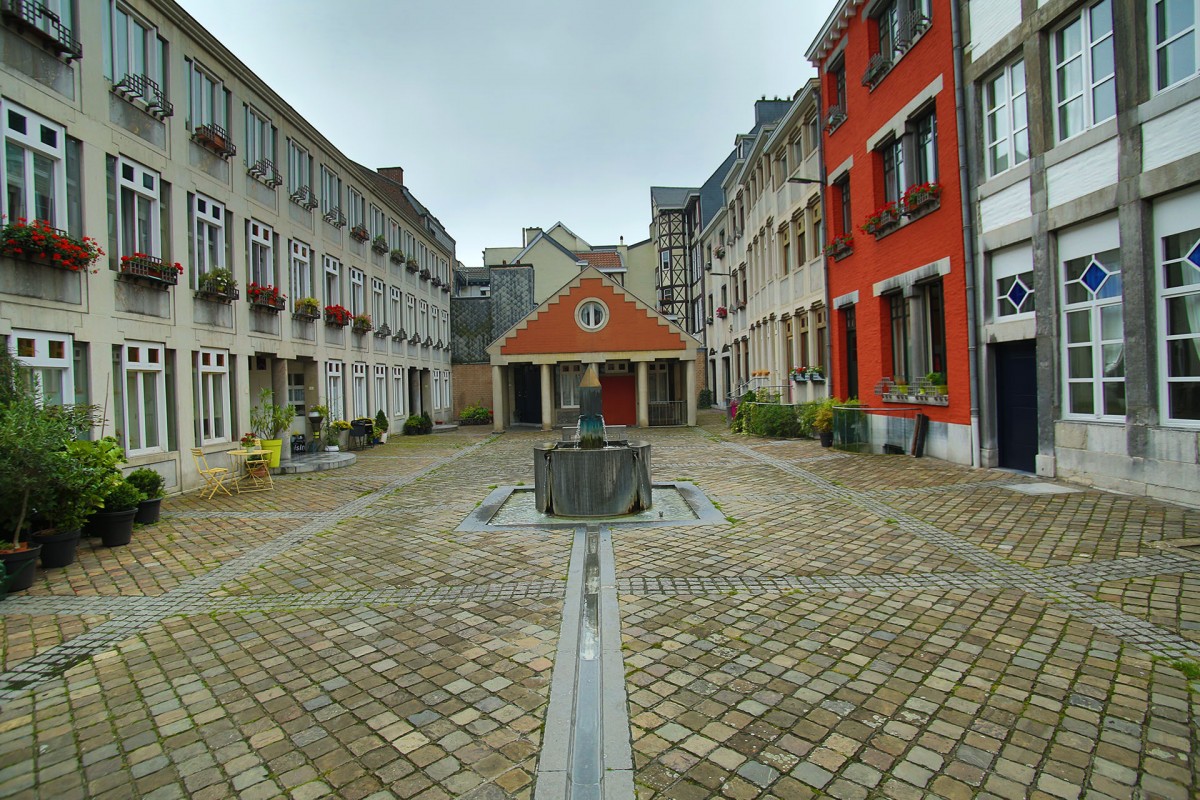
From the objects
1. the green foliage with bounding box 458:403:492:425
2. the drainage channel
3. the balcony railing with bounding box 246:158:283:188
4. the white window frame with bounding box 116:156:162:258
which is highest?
the balcony railing with bounding box 246:158:283:188

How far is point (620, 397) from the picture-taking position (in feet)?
97.7

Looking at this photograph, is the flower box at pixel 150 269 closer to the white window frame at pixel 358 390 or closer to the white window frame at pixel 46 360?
the white window frame at pixel 46 360

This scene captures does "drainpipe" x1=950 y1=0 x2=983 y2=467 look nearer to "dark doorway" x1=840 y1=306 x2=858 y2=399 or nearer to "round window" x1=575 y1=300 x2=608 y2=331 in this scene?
"dark doorway" x1=840 y1=306 x2=858 y2=399

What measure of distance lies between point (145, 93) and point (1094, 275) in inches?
625

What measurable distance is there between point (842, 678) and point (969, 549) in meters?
3.57

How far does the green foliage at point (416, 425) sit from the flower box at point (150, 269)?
611 inches

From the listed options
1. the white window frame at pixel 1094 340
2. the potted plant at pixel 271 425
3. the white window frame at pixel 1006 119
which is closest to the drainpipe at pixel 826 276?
the white window frame at pixel 1006 119

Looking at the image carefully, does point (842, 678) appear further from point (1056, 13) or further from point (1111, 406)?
point (1056, 13)

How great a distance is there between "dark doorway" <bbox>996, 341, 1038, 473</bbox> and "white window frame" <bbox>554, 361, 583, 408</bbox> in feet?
63.6

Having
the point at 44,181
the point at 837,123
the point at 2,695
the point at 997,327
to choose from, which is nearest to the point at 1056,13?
the point at 997,327

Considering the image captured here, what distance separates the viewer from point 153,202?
11805 mm

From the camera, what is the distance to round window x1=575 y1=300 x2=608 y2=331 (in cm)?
2714

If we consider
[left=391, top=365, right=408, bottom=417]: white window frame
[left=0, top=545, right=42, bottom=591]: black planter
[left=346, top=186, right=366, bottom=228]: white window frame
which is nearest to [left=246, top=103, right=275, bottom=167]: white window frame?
[left=346, top=186, right=366, bottom=228]: white window frame

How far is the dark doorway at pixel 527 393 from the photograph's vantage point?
31.4m
